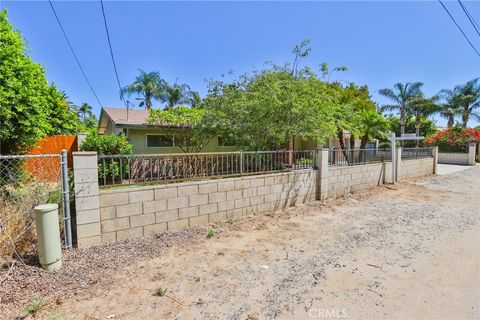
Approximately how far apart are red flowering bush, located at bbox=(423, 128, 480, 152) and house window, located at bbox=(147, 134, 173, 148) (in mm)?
22922

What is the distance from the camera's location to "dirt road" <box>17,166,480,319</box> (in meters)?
2.80

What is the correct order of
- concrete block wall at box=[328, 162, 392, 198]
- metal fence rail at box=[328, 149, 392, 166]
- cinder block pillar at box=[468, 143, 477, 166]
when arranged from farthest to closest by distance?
cinder block pillar at box=[468, 143, 477, 166]
metal fence rail at box=[328, 149, 392, 166]
concrete block wall at box=[328, 162, 392, 198]

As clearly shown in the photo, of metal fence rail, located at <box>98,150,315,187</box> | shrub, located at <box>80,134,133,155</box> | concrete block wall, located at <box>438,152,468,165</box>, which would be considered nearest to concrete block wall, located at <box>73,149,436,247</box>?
metal fence rail, located at <box>98,150,315,187</box>

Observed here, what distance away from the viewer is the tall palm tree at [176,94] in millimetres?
27031

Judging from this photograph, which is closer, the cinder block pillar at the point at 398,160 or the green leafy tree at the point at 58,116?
the cinder block pillar at the point at 398,160

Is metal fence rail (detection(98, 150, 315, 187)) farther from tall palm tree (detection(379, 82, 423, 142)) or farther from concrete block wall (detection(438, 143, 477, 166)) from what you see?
tall palm tree (detection(379, 82, 423, 142))

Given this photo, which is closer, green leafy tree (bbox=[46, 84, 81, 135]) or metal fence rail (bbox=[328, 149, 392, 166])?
metal fence rail (bbox=[328, 149, 392, 166])

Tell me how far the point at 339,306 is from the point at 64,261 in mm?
3636

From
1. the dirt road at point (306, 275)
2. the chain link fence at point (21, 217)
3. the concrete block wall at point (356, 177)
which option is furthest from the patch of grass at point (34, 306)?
the concrete block wall at point (356, 177)

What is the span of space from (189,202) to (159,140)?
354 inches

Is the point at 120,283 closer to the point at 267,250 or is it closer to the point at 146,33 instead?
the point at 267,250

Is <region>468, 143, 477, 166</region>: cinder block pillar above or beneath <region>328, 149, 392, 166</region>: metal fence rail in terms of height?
beneath

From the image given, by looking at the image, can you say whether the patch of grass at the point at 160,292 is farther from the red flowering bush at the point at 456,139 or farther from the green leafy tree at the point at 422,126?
the green leafy tree at the point at 422,126

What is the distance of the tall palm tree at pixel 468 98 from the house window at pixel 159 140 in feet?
95.2
